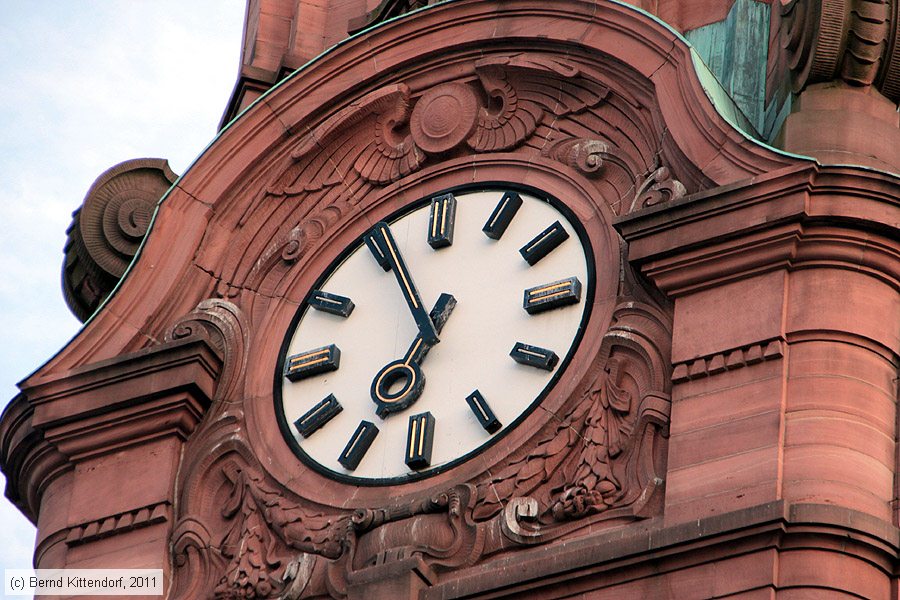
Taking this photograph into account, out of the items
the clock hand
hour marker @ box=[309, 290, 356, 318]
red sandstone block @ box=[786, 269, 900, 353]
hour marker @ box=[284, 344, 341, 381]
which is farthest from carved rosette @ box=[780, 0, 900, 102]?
hour marker @ box=[284, 344, 341, 381]

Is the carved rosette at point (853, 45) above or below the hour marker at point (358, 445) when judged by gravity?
above

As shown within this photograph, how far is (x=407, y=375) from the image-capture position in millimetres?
17469

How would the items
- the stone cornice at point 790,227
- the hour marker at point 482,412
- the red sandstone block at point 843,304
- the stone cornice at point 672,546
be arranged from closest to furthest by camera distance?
the stone cornice at point 672,546 < the red sandstone block at point 843,304 < the stone cornice at point 790,227 < the hour marker at point 482,412

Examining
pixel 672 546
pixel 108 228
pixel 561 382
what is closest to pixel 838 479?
pixel 672 546

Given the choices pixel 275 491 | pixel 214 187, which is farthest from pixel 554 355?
pixel 214 187

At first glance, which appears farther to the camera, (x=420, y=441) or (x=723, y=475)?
(x=420, y=441)

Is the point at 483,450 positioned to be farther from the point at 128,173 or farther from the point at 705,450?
the point at 128,173

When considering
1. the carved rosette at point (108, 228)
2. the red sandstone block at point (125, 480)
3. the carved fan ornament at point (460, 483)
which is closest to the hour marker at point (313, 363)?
the carved fan ornament at point (460, 483)

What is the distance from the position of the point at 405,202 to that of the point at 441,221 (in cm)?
46

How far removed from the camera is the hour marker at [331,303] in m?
18.1

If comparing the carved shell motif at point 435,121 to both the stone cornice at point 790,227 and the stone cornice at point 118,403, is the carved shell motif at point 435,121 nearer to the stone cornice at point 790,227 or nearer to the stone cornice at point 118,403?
the stone cornice at point 118,403

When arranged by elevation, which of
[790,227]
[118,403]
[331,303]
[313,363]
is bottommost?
[118,403]

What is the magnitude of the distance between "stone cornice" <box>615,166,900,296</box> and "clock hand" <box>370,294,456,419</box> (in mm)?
1706

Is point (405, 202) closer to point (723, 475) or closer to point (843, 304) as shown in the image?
point (843, 304)
